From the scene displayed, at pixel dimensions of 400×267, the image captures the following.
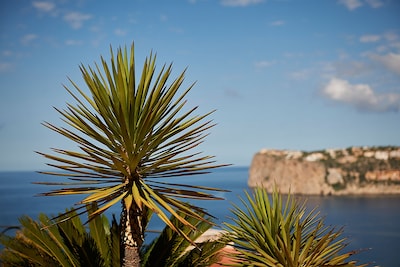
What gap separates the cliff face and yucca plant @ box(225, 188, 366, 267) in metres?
87.6

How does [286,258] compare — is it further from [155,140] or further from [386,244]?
[386,244]

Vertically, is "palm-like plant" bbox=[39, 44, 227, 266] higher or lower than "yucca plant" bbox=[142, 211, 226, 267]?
higher

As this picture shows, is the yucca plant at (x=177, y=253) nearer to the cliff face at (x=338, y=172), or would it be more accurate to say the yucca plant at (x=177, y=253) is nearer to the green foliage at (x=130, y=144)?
the green foliage at (x=130, y=144)

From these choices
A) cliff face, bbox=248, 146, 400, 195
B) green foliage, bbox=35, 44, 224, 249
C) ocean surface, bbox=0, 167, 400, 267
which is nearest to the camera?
green foliage, bbox=35, 44, 224, 249

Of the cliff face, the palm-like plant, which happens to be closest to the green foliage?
the palm-like plant

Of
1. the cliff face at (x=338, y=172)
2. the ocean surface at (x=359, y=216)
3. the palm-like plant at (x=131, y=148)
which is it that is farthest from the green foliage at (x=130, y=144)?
the cliff face at (x=338, y=172)

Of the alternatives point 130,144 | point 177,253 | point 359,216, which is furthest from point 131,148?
point 359,216

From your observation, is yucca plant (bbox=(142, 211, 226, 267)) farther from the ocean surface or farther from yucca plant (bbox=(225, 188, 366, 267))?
the ocean surface

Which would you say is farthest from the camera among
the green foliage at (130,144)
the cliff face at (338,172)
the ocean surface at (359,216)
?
the cliff face at (338,172)

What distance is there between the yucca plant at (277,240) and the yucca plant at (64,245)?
1435 mm

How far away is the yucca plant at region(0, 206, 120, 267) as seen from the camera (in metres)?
4.94

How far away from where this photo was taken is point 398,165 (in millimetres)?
94125

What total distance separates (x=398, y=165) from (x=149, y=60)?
9964cm

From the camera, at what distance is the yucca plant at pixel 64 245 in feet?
16.2
